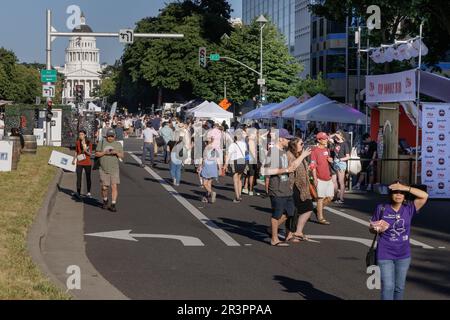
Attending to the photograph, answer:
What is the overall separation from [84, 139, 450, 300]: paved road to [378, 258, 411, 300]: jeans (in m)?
1.44

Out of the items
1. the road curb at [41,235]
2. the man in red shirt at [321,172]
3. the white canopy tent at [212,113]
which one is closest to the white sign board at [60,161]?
the road curb at [41,235]

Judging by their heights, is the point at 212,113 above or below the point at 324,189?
above

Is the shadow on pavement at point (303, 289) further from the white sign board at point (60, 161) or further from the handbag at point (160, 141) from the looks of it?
the handbag at point (160, 141)

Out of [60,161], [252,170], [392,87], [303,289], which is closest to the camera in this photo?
[303,289]

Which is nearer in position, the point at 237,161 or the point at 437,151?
the point at 237,161

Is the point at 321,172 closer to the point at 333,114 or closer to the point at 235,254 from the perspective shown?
the point at 235,254

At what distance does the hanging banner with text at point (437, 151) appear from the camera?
22.7 metres

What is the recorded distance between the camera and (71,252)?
1327 cm

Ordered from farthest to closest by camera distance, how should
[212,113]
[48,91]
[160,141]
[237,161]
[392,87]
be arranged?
1. [212,113]
2. [48,91]
3. [160,141]
4. [392,87]
5. [237,161]

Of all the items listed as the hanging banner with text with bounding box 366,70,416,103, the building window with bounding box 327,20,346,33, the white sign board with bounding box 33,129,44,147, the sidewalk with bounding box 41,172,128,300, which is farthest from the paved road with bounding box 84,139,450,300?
the building window with bounding box 327,20,346,33

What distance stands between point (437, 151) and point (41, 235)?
460 inches

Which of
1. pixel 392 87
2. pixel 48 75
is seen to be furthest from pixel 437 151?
pixel 48 75

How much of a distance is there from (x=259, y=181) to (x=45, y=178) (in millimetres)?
6172
